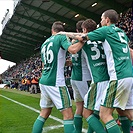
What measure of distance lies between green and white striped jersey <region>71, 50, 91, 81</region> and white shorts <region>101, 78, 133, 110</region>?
110cm

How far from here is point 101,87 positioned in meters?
4.55

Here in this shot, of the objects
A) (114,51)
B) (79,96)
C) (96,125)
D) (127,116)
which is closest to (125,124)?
(127,116)

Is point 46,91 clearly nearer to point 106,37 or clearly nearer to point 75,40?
point 75,40

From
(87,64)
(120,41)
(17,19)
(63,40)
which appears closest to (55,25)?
(63,40)

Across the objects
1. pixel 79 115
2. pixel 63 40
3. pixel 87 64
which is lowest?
pixel 79 115

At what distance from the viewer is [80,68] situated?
208 inches

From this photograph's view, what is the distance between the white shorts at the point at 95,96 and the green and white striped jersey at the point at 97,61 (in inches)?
2.9

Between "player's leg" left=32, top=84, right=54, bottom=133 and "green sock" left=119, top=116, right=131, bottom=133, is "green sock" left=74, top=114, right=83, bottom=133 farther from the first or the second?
"green sock" left=119, top=116, right=131, bottom=133

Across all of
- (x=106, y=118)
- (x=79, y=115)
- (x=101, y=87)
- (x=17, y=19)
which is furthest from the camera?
(x=17, y=19)

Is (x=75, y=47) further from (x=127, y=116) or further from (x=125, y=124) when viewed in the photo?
(x=125, y=124)

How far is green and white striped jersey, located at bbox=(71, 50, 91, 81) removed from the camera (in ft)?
17.1

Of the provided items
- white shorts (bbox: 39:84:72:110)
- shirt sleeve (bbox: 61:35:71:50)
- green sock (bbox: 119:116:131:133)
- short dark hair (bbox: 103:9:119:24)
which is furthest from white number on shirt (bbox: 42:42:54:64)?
green sock (bbox: 119:116:131:133)

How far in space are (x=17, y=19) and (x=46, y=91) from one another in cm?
3340

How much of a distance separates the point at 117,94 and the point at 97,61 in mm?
732
